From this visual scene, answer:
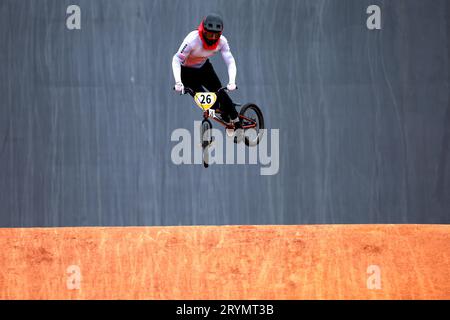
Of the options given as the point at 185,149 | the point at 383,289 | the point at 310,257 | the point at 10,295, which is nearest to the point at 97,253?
the point at 10,295

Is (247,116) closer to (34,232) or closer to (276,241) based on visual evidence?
(276,241)

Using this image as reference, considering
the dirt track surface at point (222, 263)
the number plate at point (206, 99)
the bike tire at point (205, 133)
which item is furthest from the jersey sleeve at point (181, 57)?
the dirt track surface at point (222, 263)

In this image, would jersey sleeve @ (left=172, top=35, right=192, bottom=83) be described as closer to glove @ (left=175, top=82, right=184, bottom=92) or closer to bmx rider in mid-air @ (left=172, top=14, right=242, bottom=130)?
bmx rider in mid-air @ (left=172, top=14, right=242, bottom=130)

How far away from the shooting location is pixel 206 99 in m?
11.2

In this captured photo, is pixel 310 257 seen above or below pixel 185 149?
below

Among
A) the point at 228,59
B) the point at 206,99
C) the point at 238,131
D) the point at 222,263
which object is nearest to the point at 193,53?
the point at 228,59

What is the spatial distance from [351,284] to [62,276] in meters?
5.41

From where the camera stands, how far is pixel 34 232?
13.7 metres

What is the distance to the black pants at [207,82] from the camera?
11.2 metres

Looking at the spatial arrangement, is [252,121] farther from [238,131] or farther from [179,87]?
[179,87]

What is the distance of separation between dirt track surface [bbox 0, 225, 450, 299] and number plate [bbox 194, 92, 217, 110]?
3.10m

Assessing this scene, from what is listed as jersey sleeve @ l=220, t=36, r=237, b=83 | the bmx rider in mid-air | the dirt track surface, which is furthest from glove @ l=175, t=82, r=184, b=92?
the dirt track surface

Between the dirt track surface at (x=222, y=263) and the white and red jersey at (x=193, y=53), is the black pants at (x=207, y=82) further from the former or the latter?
the dirt track surface at (x=222, y=263)

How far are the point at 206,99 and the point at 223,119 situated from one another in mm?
441
